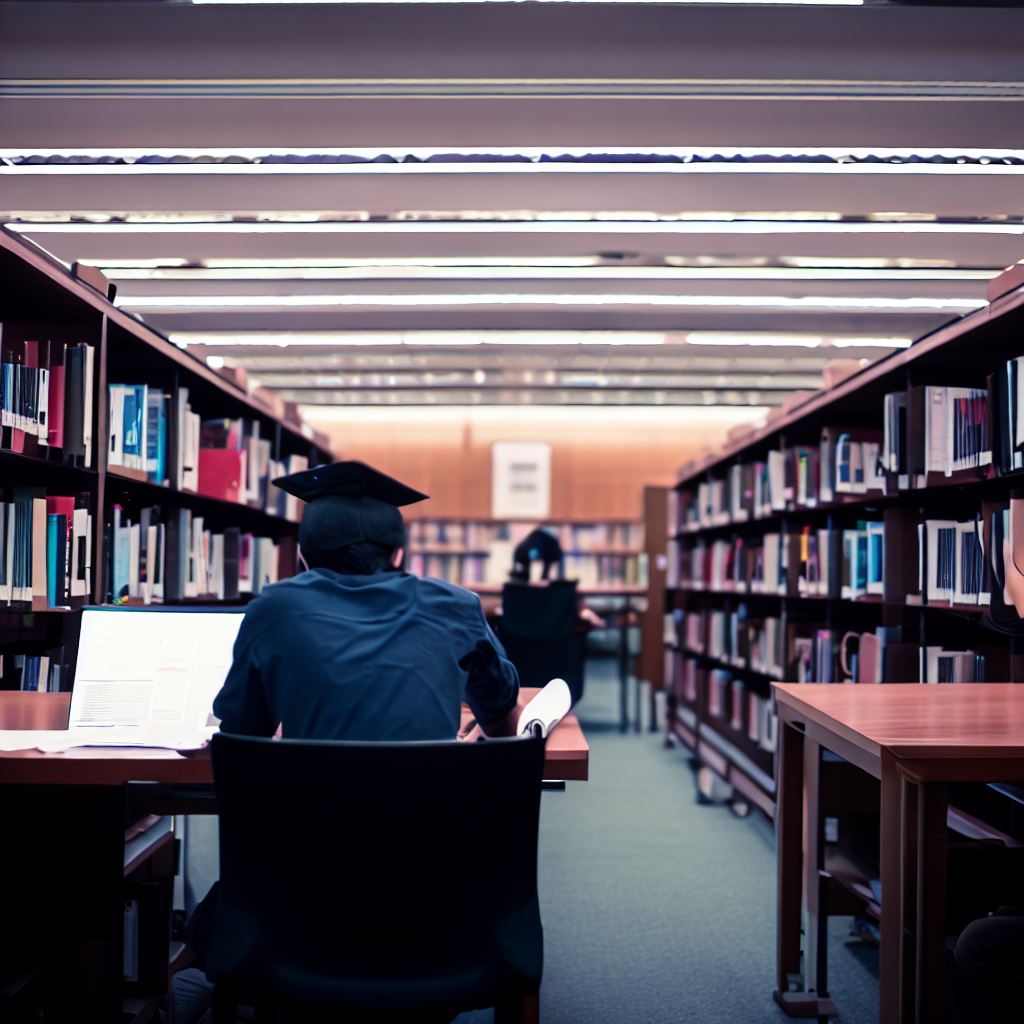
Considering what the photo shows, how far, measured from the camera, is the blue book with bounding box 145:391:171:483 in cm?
309

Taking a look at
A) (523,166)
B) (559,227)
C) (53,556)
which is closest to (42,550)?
(53,556)

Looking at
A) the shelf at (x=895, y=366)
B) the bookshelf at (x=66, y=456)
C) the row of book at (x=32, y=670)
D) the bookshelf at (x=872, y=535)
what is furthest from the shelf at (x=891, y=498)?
the row of book at (x=32, y=670)

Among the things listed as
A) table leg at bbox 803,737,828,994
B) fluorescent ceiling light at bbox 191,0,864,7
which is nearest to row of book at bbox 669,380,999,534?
table leg at bbox 803,737,828,994

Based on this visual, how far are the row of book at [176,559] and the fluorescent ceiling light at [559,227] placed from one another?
6.29ft

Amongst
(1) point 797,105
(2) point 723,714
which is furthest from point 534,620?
(1) point 797,105

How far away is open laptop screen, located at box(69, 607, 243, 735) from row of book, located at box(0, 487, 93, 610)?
932 millimetres

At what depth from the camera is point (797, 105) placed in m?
3.81

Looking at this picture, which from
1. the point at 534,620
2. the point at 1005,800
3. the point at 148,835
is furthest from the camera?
the point at 534,620

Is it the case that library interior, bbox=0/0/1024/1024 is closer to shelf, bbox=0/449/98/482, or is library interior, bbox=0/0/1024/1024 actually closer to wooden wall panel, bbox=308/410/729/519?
shelf, bbox=0/449/98/482

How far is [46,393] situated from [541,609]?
3819mm

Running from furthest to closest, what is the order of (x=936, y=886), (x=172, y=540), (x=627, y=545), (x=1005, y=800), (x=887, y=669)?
(x=627, y=545) → (x=172, y=540) → (x=887, y=669) → (x=1005, y=800) → (x=936, y=886)

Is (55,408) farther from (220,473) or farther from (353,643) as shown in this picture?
(353,643)

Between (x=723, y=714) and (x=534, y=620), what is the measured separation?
1.38 meters

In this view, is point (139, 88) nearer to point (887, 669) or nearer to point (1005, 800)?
point (887, 669)
